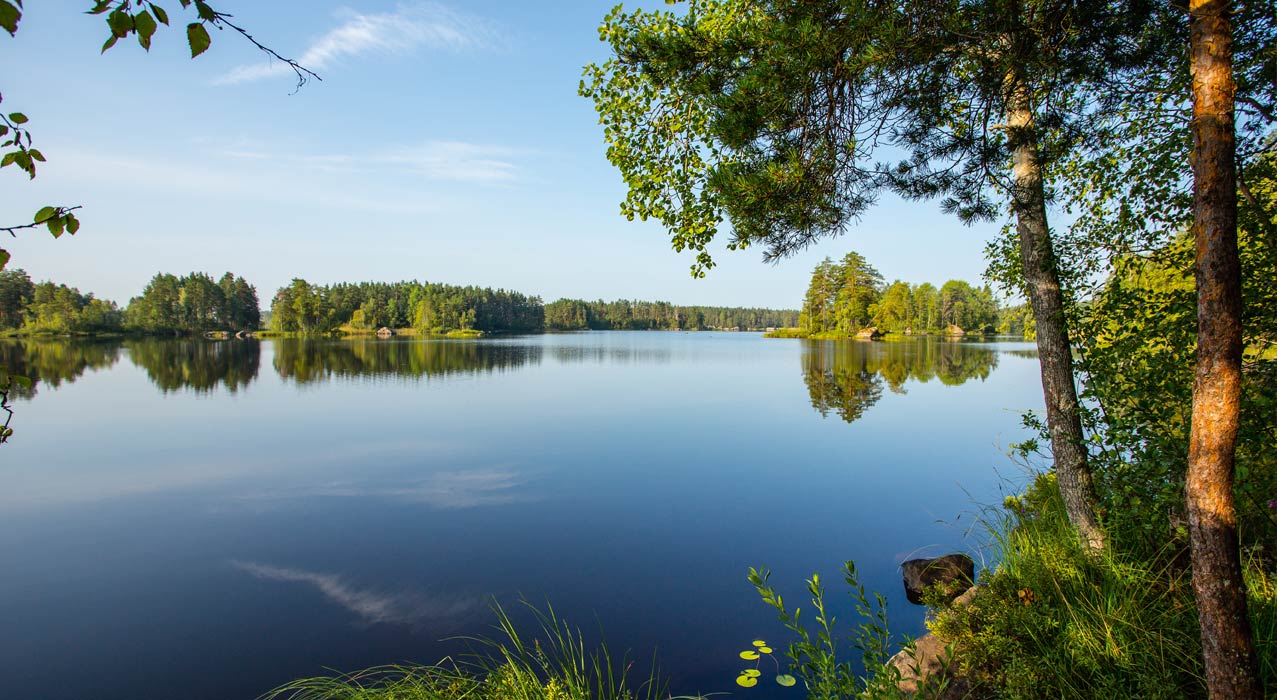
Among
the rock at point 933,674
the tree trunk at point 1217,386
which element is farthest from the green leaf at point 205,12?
the rock at point 933,674

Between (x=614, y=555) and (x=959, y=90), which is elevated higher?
(x=959, y=90)

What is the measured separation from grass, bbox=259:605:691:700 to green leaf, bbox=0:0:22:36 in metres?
3.78

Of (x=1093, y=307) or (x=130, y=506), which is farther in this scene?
(x=130, y=506)

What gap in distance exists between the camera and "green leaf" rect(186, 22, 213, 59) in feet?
5.48

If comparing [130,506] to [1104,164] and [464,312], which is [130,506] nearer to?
[1104,164]

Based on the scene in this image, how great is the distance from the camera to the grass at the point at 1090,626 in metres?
3.44

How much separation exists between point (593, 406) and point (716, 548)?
44.0ft

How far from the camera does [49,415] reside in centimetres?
1953

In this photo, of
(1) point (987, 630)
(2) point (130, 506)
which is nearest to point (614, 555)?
(1) point (987, 630)

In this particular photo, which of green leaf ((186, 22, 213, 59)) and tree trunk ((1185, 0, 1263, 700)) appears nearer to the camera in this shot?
green leaf ((186, 22, 213, 59))

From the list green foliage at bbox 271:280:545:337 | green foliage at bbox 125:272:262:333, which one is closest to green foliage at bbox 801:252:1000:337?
green foliage at bbox 271:280:545:337

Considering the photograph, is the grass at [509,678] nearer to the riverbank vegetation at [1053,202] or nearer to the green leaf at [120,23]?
the riverbank vegetation at [1053,202]

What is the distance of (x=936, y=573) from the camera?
23.0ft

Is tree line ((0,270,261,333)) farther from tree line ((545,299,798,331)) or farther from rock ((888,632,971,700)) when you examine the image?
rock ((888,632,971,700))
